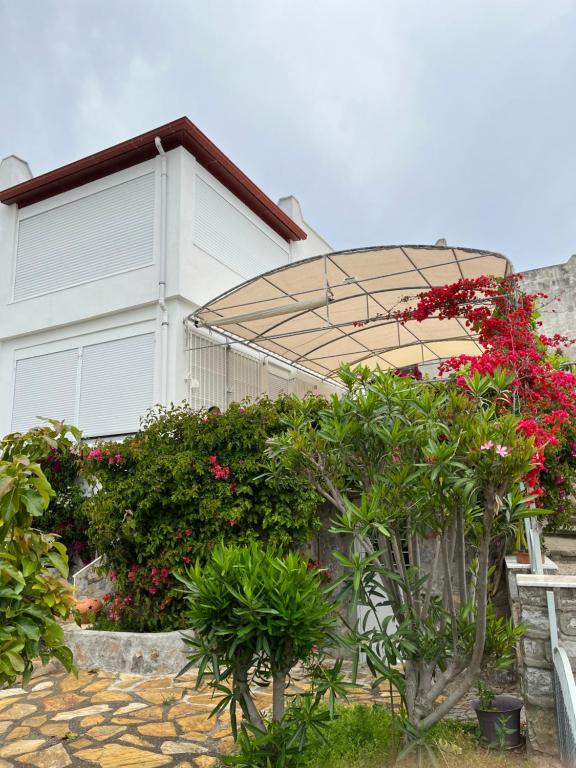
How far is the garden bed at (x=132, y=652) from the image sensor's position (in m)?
6.80

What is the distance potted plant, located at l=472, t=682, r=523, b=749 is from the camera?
4219 millimetres

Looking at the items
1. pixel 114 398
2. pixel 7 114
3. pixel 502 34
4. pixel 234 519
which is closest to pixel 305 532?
pixel 234 519

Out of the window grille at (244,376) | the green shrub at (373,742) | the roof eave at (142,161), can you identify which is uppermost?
the roof eave at (142,161)

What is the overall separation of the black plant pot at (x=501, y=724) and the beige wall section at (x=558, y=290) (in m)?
12.4

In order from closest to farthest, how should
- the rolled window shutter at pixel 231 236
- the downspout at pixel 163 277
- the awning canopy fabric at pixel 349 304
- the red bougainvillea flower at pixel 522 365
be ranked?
the red bougainvillea flower at pixel 522 365
the awning canopy fabric at pixel 349 304
the downspout at pixel 163 277
the rolled window shutter at pixel 231 236

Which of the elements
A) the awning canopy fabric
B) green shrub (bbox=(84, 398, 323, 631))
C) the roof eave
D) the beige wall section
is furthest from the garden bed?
the beige wall section

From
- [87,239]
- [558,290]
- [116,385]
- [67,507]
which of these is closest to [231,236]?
[87,239]

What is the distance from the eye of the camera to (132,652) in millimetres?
6902

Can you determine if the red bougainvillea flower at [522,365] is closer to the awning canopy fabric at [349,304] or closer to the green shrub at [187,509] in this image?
the awning canopy fabric at [349,304]

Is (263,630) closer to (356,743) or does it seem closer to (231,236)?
(356,743)

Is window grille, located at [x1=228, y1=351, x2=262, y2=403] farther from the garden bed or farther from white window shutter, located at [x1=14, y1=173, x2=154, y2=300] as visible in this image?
the garden bed

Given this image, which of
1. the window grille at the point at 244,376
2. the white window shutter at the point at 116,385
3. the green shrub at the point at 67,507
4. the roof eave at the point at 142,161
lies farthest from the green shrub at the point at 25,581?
the roof eave at the point at 142,161

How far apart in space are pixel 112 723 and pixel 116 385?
23.5ft

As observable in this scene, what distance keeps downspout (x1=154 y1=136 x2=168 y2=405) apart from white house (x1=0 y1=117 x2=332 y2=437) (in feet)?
0.07
